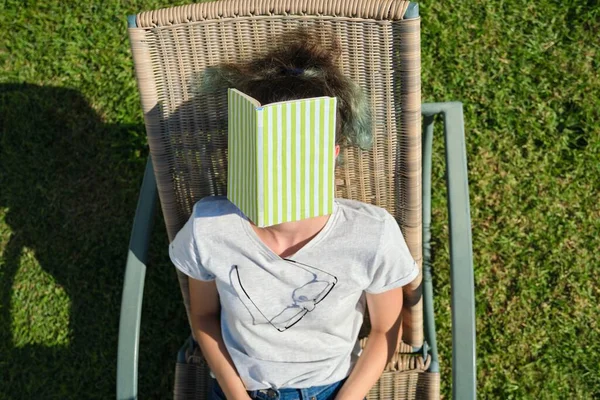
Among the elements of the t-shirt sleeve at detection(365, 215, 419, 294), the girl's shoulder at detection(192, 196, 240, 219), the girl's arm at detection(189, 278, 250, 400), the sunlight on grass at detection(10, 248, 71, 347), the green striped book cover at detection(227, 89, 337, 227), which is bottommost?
the sunlight on grass at detection(10, 248, 71, 347)

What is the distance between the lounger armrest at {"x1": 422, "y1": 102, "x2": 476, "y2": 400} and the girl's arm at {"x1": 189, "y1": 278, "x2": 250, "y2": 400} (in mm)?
646

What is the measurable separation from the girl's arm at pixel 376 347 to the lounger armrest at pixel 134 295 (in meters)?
0.65

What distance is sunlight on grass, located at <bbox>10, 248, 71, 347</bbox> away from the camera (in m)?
2.87

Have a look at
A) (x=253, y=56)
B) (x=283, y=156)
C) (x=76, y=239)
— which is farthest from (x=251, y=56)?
(x=76, y=239)

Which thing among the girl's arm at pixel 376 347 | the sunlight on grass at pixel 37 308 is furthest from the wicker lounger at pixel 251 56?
the sunlight on grass at pixel 37 308

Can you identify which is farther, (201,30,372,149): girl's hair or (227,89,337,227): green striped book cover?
(201,30,372,149): girl's hair

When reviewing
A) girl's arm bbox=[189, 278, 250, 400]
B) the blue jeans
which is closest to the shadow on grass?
girl's arm bbox=[189, 278, 250, 400]

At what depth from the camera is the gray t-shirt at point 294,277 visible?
1788 millimetres

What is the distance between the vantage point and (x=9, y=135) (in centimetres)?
304

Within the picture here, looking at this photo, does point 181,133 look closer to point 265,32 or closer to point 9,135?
point 265,32

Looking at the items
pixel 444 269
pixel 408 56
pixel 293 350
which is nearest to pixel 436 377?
pixel 293 350

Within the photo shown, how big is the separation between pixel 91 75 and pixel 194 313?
1.52 metres

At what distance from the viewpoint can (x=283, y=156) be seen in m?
1.59

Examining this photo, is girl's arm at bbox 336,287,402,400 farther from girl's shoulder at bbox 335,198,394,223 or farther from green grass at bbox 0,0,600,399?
green grass at bbox 0,0,600,399
